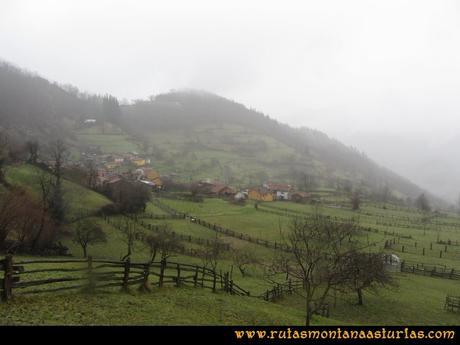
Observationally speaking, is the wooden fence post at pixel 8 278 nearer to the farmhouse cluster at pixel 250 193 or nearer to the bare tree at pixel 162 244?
the bare tree at pixel 162 244

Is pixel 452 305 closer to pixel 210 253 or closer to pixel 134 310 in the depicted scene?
pixel 210 253

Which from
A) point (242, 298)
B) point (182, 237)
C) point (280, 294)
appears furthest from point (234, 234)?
point (242, 298)

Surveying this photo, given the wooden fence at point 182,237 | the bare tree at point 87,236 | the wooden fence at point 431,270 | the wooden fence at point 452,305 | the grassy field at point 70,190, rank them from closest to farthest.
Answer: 1. the wooden fence at point 452,305
2. the bare tree at point 87,236
3. the wooden fence at point 431,270
4. the wooden fence at point 182,237
5. the grassy field at point 70,190

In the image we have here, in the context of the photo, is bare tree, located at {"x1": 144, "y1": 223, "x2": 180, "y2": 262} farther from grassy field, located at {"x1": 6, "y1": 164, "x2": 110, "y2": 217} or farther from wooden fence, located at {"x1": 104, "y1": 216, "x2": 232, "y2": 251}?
grassy field, located at {"x1": 6, "y1": 164, "x2": 110, "y2": 217}

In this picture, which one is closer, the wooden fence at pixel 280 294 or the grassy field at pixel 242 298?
the grassy field at pixel 242 298

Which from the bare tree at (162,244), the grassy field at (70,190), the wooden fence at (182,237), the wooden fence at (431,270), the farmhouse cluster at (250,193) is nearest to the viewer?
the bare tree at (162,244)
